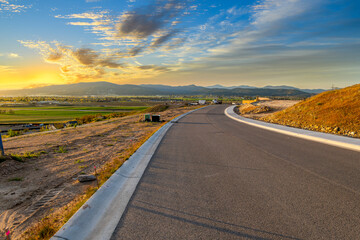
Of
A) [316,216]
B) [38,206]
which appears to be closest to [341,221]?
[316,216]

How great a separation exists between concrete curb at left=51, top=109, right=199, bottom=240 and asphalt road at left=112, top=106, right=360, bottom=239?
180 millimetres

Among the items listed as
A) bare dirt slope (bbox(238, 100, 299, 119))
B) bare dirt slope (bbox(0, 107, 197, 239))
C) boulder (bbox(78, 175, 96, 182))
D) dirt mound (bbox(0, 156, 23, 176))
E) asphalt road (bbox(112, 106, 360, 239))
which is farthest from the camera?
bare dirt slope (bbox(238, 100, 299, 119))

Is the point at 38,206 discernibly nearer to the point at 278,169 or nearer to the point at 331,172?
the point at 278,169

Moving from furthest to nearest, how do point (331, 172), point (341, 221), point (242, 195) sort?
point (331, 172)
point (242, 195)
point (341, 221)

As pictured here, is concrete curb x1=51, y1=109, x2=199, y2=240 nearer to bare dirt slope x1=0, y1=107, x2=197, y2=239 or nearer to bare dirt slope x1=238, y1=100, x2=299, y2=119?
bare dirt slope x1=0, y1=107, x2=197, y2=239

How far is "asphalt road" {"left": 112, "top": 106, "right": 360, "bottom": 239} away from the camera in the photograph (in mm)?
2830

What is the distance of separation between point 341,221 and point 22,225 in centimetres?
539

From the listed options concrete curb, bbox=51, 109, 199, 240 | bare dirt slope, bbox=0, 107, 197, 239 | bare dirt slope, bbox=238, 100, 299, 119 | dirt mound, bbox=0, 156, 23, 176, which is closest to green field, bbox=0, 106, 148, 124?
bare dirt slope, bbox=238, 100, 299, 119

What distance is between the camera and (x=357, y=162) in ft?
19.7

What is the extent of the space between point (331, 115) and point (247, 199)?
551 inches

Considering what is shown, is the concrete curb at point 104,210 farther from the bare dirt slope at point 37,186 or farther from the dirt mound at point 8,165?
the dirt mound at point 8,165

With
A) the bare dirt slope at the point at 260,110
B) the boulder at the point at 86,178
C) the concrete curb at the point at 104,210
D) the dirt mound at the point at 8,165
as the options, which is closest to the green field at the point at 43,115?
the bare dirt slope at the point at 260,110

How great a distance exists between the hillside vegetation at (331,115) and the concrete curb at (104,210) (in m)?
12.2

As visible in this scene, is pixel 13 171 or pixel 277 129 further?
pixel 277 129
